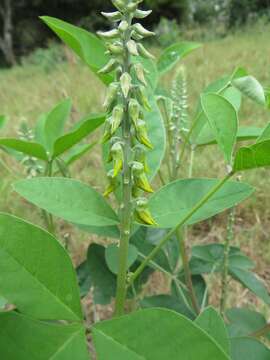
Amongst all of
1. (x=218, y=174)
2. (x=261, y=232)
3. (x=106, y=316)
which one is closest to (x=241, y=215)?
(x=261, y=232)

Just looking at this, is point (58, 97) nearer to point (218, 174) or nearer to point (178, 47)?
point (218, 174)

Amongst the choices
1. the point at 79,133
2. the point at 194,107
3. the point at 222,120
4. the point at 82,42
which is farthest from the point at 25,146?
the point at 194,107

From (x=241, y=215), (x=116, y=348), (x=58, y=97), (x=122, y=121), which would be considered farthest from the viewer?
(x=58, y=97)

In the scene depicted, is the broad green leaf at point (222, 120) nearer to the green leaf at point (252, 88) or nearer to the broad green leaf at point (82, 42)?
the green leaf at point (252, 88)

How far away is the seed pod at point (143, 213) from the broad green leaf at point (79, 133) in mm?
254

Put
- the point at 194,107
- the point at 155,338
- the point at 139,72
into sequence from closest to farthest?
the point at 155,338, the point at 139,72, the point at 194,107

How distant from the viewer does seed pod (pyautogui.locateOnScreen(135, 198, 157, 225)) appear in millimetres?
758

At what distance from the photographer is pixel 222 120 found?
744mm

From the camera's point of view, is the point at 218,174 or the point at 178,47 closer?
the point at 178,47

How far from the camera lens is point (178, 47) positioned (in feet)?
3.89

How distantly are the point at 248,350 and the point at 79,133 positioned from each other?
521 mm

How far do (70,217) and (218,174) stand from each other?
1864mm

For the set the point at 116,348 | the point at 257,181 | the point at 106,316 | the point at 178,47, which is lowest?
the point at 106,316

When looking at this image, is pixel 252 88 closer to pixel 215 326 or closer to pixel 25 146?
pixel 215 326
